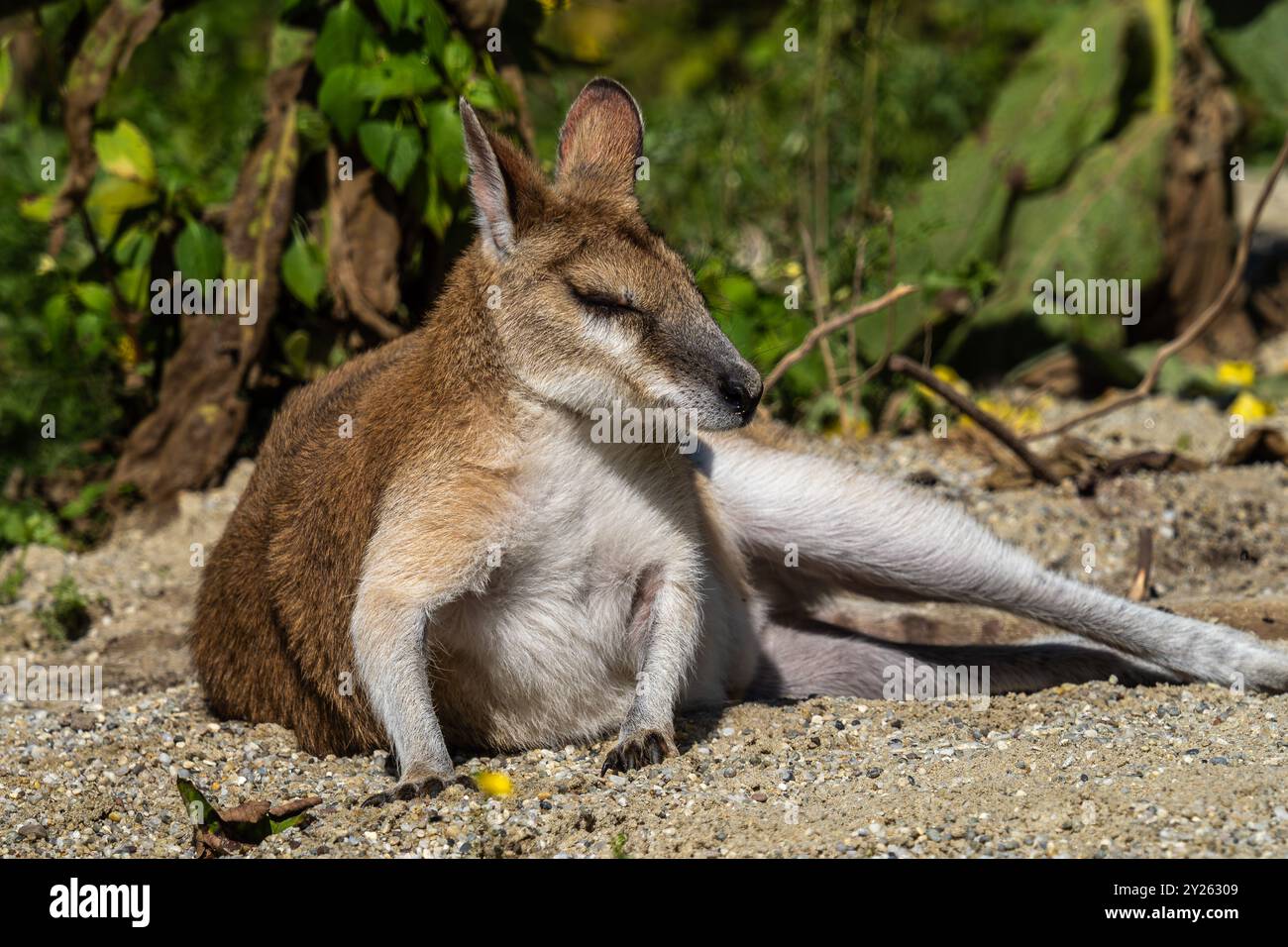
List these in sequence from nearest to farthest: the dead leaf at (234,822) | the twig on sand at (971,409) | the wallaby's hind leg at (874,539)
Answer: the dead leaf at (234,822) < the wallaby's hind leg at (874,539) < the twig on sand at (971,409)

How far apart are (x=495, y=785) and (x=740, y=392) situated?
1.32 m

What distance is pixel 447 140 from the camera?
6.52 metres

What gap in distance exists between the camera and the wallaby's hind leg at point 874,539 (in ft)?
17.6

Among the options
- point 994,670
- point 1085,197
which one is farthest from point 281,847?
point 1085,197

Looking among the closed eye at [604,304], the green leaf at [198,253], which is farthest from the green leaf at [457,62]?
the closed eye at [604,304]

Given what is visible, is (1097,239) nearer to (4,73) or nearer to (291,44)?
(291,44)

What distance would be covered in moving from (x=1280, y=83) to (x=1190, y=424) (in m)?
3.28

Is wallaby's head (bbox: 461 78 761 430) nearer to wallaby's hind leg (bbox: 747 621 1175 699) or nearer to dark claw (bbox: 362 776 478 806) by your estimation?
dark claw (bbox: 362 776 478 806)

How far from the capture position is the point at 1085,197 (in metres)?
8.81

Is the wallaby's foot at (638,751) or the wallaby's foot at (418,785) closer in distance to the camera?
the wallaby's foot at (418,785)

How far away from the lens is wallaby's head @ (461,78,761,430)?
14.4 ft

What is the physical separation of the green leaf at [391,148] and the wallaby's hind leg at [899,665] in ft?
8.61

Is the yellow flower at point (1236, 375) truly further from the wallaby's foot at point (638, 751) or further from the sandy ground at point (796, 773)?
the wallaby's foot at point (638, 751)

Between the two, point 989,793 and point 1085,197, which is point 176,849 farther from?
point 1085,197
